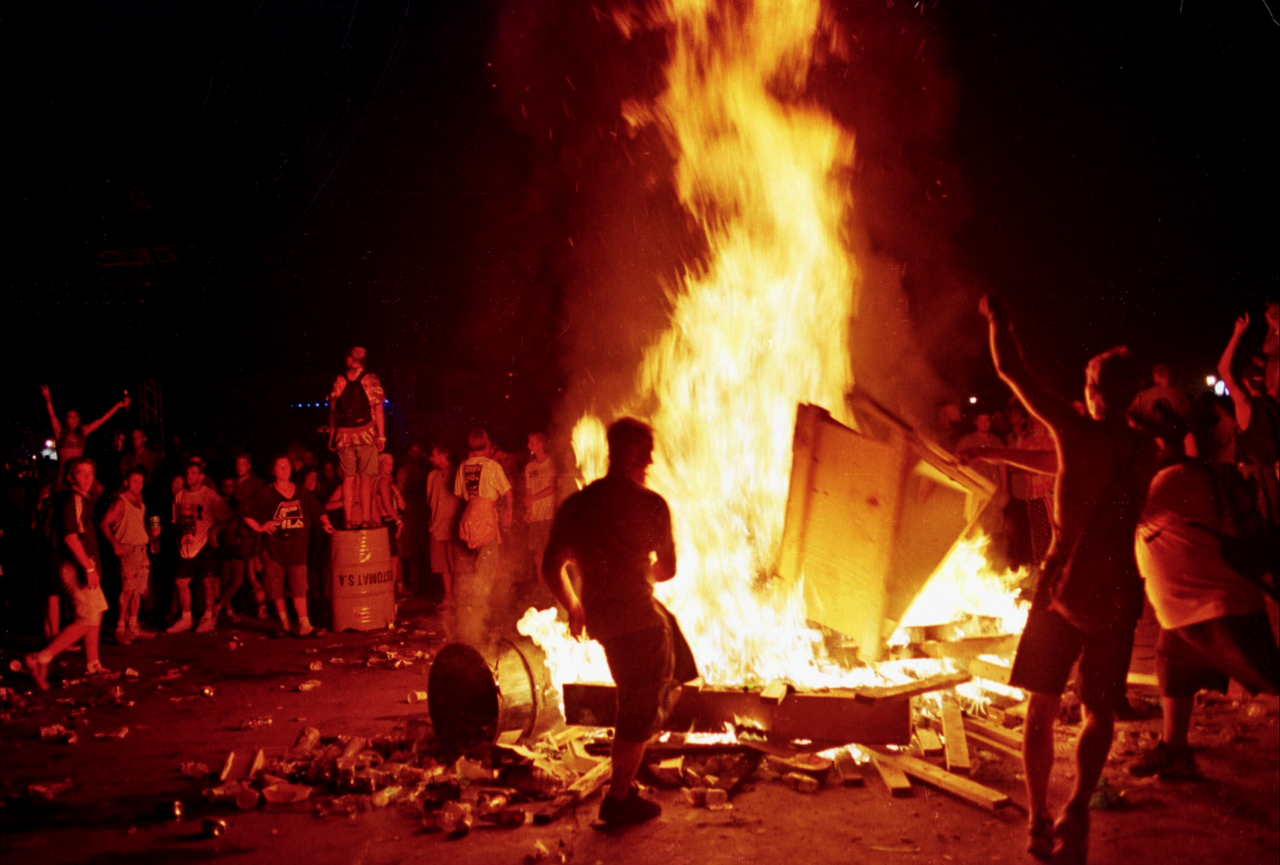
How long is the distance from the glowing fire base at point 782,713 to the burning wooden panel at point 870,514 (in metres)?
0.65

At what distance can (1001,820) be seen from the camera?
4.51 metres

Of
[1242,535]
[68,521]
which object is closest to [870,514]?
[1242,535]

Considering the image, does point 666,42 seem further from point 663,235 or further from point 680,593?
point 663,235

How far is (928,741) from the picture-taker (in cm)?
546

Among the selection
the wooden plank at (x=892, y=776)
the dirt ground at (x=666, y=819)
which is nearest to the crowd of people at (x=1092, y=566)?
the dirt ground at (x=666, y=819)

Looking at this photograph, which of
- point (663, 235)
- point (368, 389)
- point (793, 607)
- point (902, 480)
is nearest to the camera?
point (902, 480)

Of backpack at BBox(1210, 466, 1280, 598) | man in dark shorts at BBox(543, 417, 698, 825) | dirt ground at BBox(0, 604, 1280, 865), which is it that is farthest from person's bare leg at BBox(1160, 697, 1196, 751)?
man in dark shorts at BBox(543, 417, 698, 825)

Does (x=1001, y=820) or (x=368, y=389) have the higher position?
(x=368, y=389)

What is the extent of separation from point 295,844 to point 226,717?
9.46 feet

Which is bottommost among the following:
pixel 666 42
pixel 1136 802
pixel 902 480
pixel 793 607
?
pixel 1136 802

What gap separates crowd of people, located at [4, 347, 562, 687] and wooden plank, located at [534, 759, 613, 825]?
4082 mm

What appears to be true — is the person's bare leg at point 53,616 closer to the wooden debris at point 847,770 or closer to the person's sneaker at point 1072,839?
the wooden debris at point 847,770

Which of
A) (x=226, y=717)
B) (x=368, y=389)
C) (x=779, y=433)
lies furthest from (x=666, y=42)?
(x=226, y=717)

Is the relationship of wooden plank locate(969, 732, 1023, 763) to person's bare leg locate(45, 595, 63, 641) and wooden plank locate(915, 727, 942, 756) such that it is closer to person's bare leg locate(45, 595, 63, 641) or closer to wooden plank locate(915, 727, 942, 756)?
wooden plank locate(915, 727, 942, 756)
